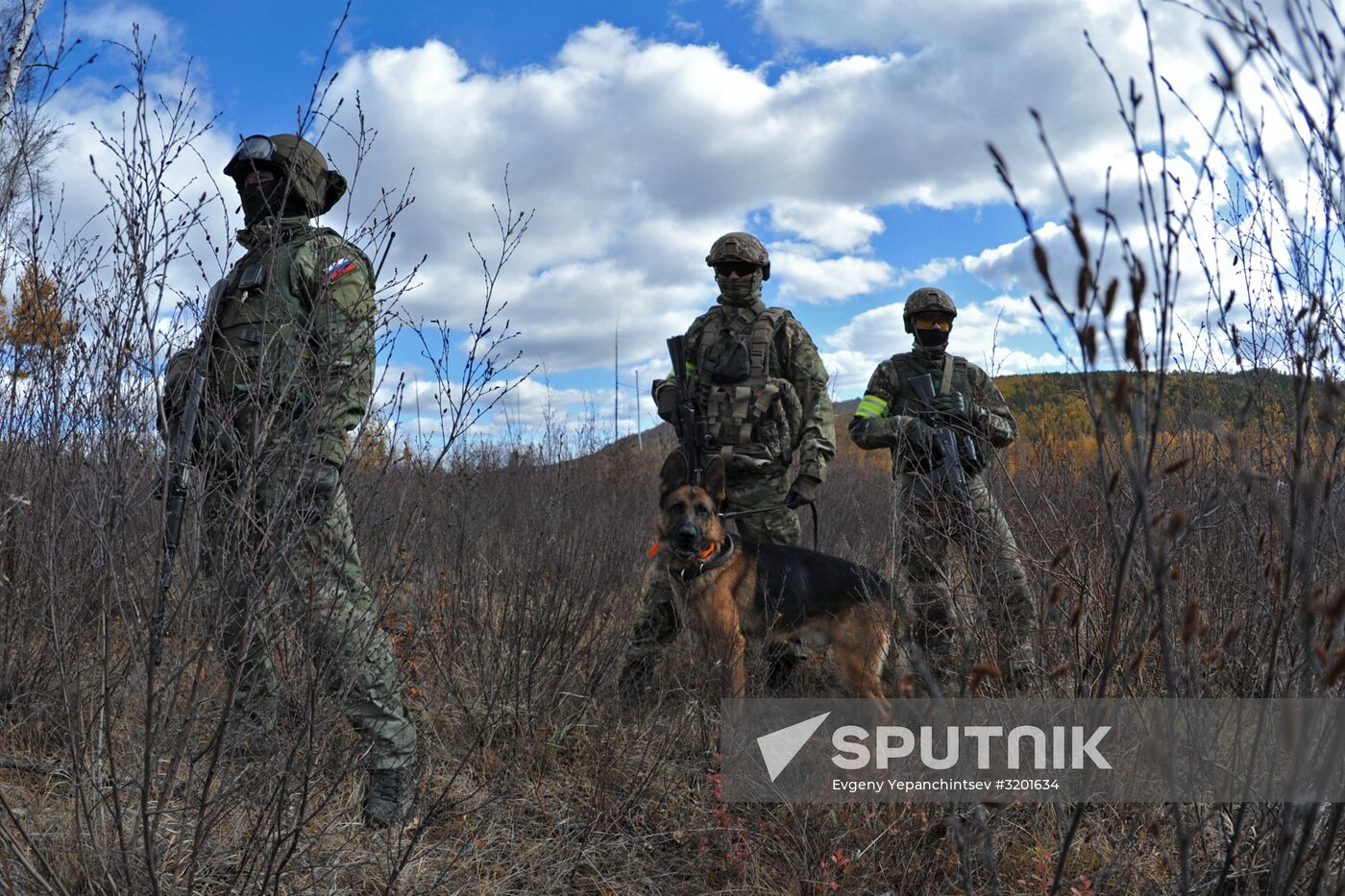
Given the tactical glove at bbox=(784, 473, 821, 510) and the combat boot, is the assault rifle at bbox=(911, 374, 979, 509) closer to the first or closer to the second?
the tactical glove at bbox=(784, 473, 821, 510)

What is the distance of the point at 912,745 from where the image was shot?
3.02m

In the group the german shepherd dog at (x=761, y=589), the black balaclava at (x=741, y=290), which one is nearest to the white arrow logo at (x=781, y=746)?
the german shepherd dog at (x=761, y=589)

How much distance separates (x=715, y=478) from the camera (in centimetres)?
432

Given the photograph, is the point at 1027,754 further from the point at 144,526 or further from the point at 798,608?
the point at 144,526

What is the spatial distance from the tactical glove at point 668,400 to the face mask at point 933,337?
4.90ft

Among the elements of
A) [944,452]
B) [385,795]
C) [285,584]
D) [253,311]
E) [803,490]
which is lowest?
[385,795]

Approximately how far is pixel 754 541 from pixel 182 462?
125 inches

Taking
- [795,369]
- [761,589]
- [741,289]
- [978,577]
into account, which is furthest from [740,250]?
[978,577]

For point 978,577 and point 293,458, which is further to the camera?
point 978,577

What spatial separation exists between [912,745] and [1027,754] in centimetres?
44

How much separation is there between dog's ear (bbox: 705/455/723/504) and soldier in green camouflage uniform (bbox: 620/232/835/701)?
291mm

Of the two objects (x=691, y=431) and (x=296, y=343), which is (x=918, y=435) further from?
(x=296, y=343)

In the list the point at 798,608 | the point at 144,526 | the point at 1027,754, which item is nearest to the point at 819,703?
the point at 798,608

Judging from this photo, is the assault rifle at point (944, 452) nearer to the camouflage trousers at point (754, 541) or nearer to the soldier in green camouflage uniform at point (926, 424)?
the soldier in green camouflage uniform at point (926, 424)
